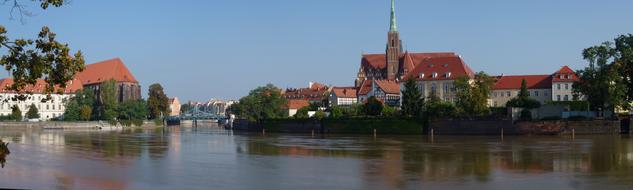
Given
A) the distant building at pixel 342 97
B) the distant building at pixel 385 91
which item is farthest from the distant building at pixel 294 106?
the distant building at pixel 385 91

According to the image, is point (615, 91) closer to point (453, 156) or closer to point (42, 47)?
point (453, 156)

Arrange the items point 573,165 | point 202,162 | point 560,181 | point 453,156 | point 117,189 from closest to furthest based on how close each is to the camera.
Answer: point 117,189, point 560,181, point 573,165, point 202,162, point 453,156

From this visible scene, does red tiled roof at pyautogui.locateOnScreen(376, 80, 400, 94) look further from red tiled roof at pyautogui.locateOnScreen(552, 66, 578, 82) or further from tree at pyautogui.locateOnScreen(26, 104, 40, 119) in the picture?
tree at pyautogui.locateOnScreen(26, 104, 40, 119)

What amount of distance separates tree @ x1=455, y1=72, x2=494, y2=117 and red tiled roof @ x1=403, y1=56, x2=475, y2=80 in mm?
22532

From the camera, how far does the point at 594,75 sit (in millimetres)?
72312

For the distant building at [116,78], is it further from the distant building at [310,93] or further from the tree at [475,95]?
the tree at [475,95]

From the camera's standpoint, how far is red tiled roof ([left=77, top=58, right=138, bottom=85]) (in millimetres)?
167125

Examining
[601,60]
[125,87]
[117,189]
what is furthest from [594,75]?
[125,87]

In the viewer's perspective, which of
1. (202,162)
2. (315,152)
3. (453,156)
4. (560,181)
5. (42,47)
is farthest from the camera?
(315,152)

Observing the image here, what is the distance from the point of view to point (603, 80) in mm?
71188

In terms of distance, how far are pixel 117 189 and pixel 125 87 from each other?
142747 mm

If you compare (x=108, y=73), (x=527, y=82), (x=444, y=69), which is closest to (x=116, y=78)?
(x=108, y=73)

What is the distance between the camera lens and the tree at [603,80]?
71.2 metres

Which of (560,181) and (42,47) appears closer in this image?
(42,47)
